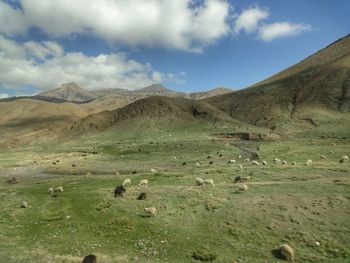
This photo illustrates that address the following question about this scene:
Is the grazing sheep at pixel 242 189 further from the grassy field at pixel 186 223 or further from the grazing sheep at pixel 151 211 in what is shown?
the grazing sheep at pixel 151 211

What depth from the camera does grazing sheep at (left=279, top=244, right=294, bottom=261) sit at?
23.9 metres

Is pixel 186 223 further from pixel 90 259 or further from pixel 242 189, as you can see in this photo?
pixel 242 189

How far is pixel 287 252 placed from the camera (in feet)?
78.7

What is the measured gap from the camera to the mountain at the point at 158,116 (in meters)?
162

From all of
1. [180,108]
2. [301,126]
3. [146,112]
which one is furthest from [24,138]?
[301,126]

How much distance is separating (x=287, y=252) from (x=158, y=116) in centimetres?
14454

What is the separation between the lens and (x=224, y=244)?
2634cm

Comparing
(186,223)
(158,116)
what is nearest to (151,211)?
(186,223)

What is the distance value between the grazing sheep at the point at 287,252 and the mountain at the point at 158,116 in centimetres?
13150

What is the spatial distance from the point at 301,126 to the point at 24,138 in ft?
381

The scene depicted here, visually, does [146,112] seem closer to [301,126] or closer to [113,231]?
[301,126]

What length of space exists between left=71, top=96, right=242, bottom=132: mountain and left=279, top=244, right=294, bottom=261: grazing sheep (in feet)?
431

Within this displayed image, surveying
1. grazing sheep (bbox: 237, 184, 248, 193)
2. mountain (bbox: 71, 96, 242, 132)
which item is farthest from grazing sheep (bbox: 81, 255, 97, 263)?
mountain (bbox: 71, 96, 242, 132)

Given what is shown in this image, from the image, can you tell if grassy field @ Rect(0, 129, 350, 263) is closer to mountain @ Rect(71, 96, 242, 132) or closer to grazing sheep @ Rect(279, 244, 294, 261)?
grazing sheep @ Rect(279, 244, 294, 261)
